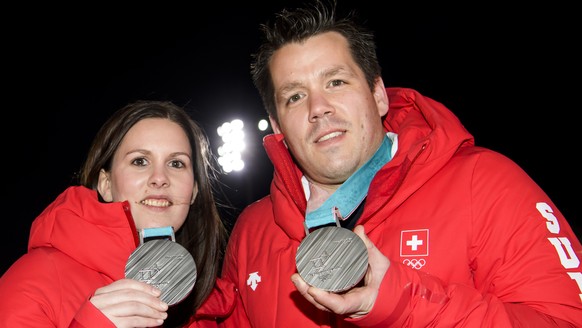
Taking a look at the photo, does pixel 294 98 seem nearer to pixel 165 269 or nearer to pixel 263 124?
pixel 165 269

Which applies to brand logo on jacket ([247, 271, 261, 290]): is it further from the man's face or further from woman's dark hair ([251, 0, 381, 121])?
woman's dark hair ([251, 0, 381, 121])

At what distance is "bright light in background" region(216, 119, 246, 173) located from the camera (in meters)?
7.79

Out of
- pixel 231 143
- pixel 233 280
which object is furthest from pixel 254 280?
pixel 231 143

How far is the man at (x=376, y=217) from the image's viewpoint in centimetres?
154

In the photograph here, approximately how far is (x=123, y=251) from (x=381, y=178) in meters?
1.12

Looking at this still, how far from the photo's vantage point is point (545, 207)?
190 centimetres

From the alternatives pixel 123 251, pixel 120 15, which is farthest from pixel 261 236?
pixel 120 15

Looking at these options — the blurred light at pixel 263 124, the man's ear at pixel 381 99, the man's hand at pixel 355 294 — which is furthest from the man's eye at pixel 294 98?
the blurred light at pixel 263 124

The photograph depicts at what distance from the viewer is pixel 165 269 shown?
183cm

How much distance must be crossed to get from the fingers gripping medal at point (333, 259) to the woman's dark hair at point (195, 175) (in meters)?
1.08

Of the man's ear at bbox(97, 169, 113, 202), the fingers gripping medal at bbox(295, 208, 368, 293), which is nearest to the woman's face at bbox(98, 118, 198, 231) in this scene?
the man's ear at bbox(97, 169, 113, 202)

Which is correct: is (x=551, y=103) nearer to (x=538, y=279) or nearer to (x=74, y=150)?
(x=538, y=279)

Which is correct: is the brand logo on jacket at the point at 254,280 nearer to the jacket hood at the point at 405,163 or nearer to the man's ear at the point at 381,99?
the jacket hood at the point at 405,163

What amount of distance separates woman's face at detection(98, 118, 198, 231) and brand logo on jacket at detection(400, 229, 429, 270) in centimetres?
105
